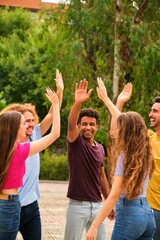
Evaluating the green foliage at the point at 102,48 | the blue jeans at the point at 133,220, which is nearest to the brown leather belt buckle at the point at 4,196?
the blue jeans at the point at 133,220

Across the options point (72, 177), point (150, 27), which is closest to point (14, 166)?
point (72, 177)

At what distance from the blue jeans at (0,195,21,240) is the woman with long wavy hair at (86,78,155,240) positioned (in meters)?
0.58

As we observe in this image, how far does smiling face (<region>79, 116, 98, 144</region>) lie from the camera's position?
238 inches

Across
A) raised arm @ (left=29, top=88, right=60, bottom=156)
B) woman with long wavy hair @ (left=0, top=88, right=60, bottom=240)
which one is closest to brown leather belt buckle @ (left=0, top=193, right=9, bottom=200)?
woman with long wavy hair @ (left=0, top=88, right=60, bottom=240)

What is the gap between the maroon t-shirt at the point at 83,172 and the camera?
5.81 meters

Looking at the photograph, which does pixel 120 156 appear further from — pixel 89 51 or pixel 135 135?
pixel 89 51

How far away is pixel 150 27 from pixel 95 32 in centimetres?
200

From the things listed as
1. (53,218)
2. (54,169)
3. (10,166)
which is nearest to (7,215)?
(10,166)

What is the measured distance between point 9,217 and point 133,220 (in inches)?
36.6

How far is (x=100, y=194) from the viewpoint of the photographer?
19.7ft

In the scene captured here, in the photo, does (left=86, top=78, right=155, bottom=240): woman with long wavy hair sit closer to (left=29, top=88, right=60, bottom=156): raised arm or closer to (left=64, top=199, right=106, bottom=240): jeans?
(left=29, top=88, right=60, bottom=156): raised arm

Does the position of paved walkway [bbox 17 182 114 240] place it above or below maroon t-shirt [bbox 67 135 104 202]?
below

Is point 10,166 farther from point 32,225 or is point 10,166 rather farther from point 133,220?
point 32,225

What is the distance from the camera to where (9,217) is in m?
4.65
